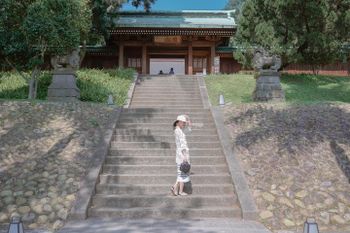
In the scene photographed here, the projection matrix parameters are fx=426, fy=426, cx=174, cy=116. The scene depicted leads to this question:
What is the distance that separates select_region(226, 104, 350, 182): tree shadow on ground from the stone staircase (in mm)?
962

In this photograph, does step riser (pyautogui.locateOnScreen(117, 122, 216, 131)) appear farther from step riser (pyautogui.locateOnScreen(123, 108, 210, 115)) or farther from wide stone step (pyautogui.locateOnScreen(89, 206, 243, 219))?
wide stone step (pyautogui.locateOnScreen(89, 206, 243, 219))

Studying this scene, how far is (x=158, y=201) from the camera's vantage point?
7633 mm

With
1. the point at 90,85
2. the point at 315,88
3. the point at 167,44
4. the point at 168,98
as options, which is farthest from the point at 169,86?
the point at 315,88

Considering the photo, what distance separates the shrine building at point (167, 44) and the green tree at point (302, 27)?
330 cm

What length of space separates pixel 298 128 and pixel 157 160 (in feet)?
11.5

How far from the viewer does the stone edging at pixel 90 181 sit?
7.07 m

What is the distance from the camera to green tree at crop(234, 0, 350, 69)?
64.4 ft

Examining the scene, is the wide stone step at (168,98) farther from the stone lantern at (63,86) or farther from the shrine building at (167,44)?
the shrine building at (167,44)

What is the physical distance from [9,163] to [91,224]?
273 cm

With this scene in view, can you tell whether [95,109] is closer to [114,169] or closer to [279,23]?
[114,169]

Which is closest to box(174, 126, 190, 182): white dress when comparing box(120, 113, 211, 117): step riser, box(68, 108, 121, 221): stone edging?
box(68, 108, 121, 221): stone edging

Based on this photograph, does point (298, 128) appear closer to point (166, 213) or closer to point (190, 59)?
point (166, 213)

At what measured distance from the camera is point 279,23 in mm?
20703

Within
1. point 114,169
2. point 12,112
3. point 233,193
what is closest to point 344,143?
point 233,193
